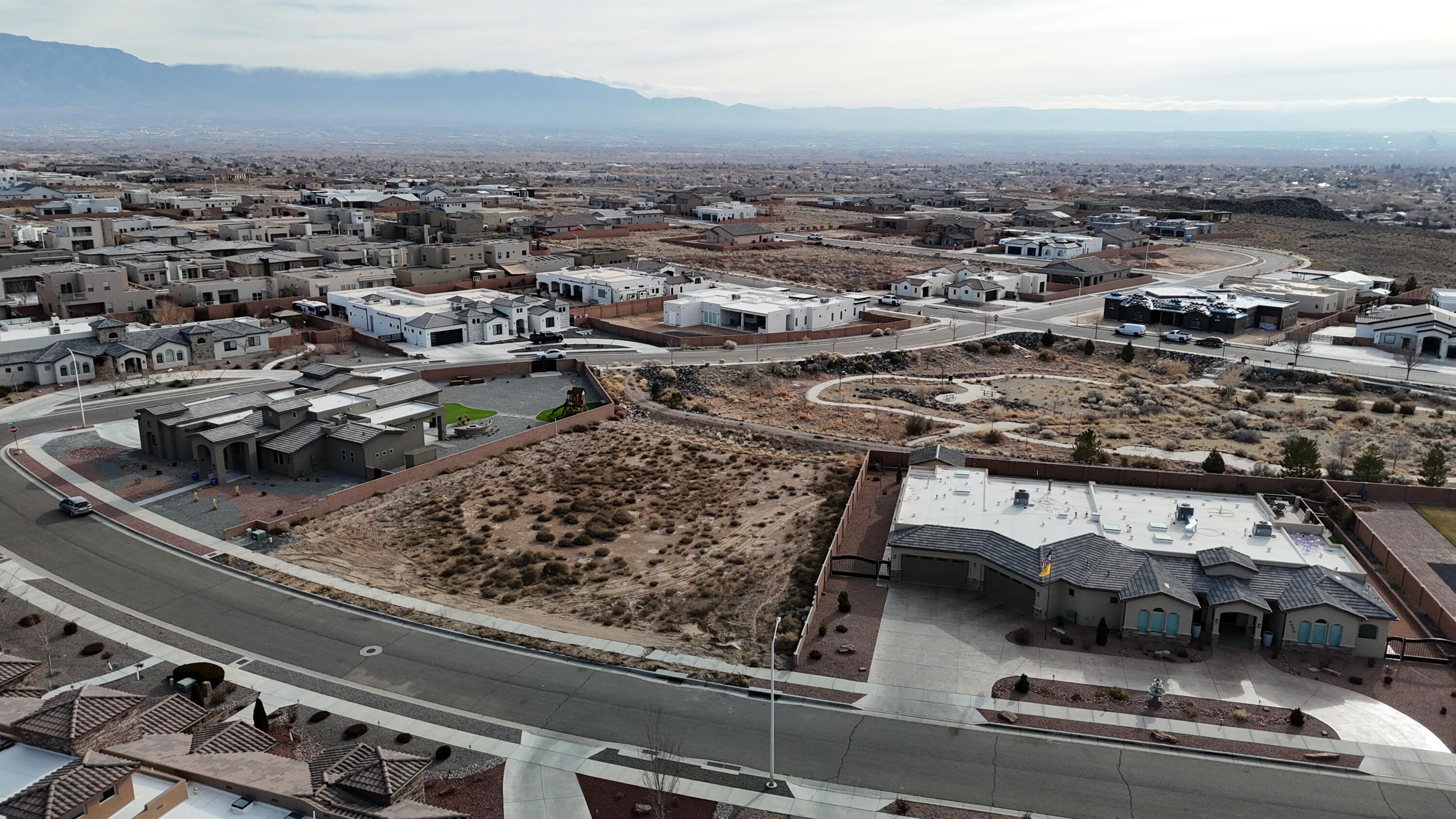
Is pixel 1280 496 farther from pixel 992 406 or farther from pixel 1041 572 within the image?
Answer: pixel 992 406

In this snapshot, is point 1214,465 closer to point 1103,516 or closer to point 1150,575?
point 1103,516

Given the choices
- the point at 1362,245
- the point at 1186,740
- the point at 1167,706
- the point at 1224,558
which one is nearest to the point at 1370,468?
the point at 1224,558

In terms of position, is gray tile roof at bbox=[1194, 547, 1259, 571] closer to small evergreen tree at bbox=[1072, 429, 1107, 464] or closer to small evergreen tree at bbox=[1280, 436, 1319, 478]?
small evergreen tree at bbox=[1280, 436, 1319, 478]

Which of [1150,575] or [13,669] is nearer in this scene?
[13,669]

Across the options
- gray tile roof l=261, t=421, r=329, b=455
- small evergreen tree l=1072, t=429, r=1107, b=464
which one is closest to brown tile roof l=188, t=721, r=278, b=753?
gray tile roof l=261, t=421, r=329, b=455

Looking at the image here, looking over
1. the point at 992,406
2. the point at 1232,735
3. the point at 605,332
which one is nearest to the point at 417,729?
the point at 1232,735

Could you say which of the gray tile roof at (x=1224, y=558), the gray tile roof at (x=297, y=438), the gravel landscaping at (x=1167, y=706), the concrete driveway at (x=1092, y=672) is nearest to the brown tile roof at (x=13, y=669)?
the gray tile roof at (x=297, y=438)

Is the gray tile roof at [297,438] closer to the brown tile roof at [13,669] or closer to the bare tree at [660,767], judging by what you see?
the brown tile roof at [13,669]
